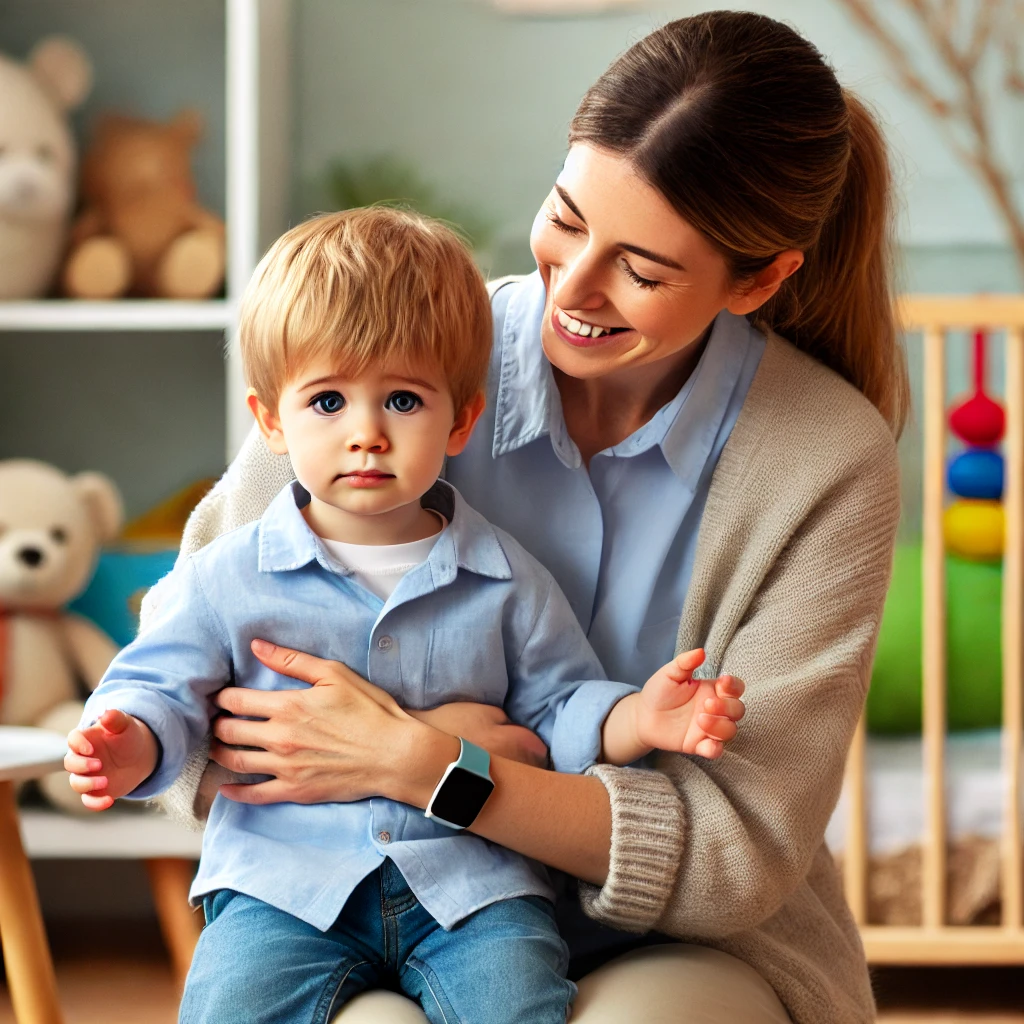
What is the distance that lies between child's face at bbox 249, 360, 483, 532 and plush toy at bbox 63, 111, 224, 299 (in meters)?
1.28

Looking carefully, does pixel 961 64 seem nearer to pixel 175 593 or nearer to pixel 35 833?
pixel 175 593

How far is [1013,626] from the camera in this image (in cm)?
205

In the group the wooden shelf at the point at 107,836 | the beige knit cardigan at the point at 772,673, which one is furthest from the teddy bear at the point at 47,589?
the beige knit cardigan at the point at 772,673

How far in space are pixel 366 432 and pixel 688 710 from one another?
315mm

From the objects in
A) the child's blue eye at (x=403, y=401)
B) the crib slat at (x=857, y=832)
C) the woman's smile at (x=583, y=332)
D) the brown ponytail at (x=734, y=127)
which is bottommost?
the crib slat at (x=857, y=832)

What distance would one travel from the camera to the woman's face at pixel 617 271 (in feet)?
3.54

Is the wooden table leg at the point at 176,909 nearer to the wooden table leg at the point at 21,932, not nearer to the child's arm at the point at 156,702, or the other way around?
the wooden table leg at the point at 21,932

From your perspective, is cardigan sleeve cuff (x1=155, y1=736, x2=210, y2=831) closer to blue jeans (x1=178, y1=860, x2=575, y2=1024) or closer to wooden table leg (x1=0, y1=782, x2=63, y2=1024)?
blue jeans (x1=178, y1=860, x2=575, y2=1024)

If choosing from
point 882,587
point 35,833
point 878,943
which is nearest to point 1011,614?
point 878,943

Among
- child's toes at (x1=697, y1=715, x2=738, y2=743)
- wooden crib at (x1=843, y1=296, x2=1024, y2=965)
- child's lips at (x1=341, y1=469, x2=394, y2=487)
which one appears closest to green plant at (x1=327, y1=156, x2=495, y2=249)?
wooden crib at (x1=843, y1=296, x2=1024, y2=965)

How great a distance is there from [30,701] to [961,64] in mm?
1899

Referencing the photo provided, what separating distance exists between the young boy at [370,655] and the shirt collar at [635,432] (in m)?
0.13

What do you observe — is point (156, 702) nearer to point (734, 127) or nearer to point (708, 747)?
point (708, 747)

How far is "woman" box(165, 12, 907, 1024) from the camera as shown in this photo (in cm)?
106
